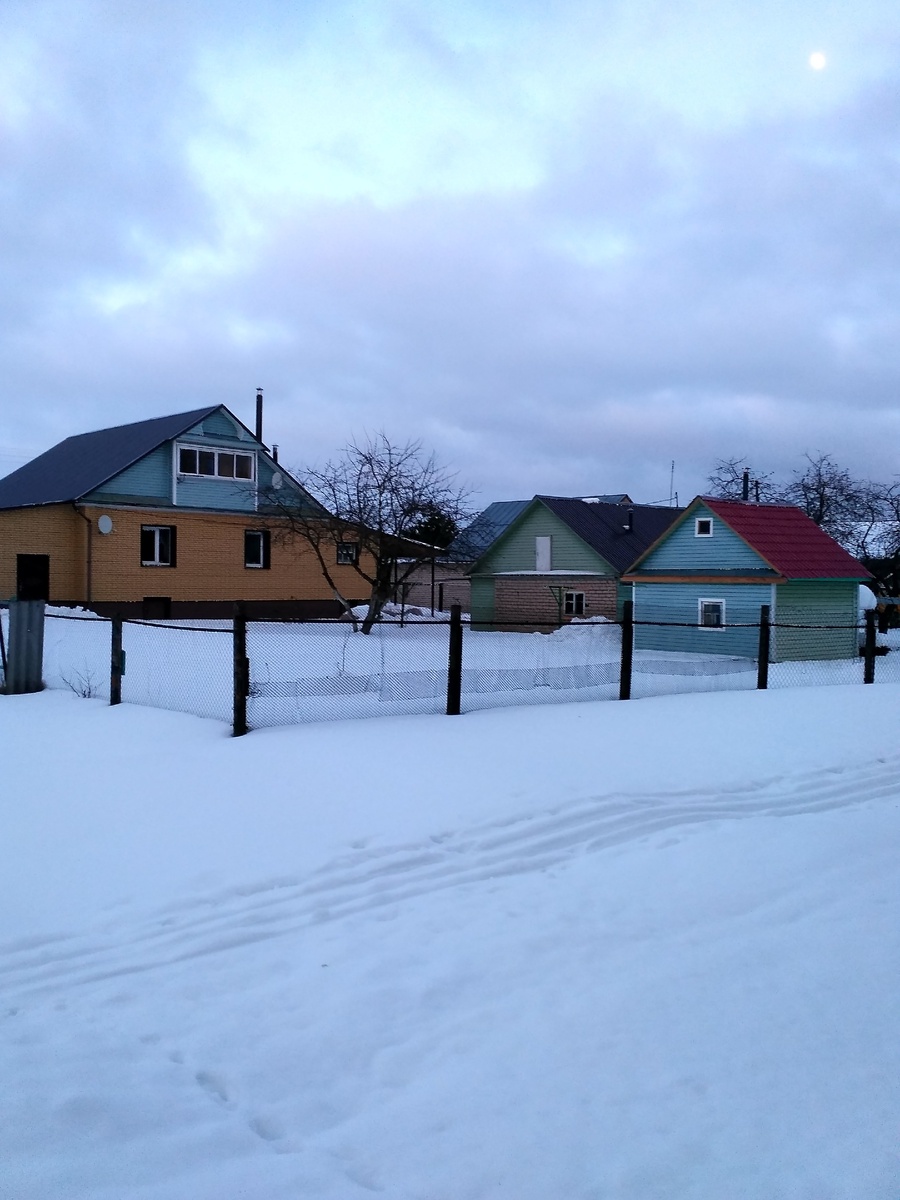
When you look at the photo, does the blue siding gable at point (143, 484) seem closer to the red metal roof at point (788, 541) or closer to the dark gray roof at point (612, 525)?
the dark gray roof at point (612, 525)

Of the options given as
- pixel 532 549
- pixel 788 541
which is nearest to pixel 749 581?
pixel 788 541

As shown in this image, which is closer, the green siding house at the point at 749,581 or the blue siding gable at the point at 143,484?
the green siding house at the point at 749,581

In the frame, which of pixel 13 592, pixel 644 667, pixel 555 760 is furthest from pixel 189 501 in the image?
pixel 555 760

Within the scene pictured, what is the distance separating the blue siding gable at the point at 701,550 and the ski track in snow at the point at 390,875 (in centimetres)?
1693

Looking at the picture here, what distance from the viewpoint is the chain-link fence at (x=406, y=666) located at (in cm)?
1078

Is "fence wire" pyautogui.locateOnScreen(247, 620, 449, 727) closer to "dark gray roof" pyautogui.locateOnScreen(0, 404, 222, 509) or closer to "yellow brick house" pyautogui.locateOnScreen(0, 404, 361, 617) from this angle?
"yellow brick house" pyautogui.locateOnScreen(0, 404, 361, 617)

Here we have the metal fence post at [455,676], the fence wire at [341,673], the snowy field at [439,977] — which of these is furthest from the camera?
the metal fence post at [455,676]

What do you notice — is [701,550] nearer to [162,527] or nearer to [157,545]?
[162,527]

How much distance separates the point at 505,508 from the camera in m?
52.1

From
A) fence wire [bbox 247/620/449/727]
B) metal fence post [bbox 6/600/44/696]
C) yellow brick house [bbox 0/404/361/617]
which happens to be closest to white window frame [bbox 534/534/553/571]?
fence wire [bbox 247/620/449/727]

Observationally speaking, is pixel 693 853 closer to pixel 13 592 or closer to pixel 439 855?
pixel 439 855

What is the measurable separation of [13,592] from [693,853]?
3021 centimetres

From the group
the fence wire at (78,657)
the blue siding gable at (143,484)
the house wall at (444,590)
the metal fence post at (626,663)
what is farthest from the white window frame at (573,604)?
the metal fence post at (626,663)

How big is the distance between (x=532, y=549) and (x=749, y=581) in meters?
11.7
